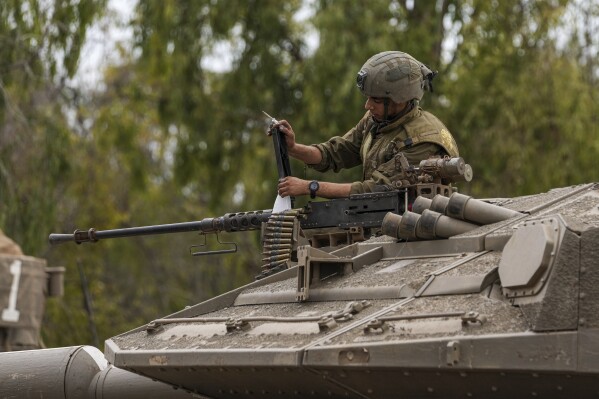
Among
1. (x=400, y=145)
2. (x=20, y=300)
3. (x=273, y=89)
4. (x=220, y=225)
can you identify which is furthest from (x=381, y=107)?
(x=273, y=89)

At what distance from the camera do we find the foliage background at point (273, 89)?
20.0 meters

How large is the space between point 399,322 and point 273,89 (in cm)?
1550

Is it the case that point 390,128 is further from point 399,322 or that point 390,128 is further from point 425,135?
point 399,322

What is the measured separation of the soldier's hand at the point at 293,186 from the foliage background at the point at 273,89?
9333 mm

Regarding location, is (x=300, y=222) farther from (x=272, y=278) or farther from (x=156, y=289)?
(x=156, y=289)

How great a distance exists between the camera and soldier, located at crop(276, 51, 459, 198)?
9742 millimetres

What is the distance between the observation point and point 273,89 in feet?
74.2

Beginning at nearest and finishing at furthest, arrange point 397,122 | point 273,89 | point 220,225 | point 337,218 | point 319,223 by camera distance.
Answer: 1. point 337,218
2. point 319,223
3. point 397,122
4. point 220,225
5. point 273,89

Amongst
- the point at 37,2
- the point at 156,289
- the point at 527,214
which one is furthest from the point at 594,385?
the point at 156,289

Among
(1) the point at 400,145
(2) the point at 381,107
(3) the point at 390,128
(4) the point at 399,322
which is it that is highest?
(2) the point at 381,107

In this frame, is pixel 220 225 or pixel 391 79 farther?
pixel 220 225

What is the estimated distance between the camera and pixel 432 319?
720 cm

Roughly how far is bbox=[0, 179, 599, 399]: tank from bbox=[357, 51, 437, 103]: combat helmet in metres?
0.81

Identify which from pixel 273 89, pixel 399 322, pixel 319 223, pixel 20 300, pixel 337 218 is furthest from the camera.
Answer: pixel 273 89
